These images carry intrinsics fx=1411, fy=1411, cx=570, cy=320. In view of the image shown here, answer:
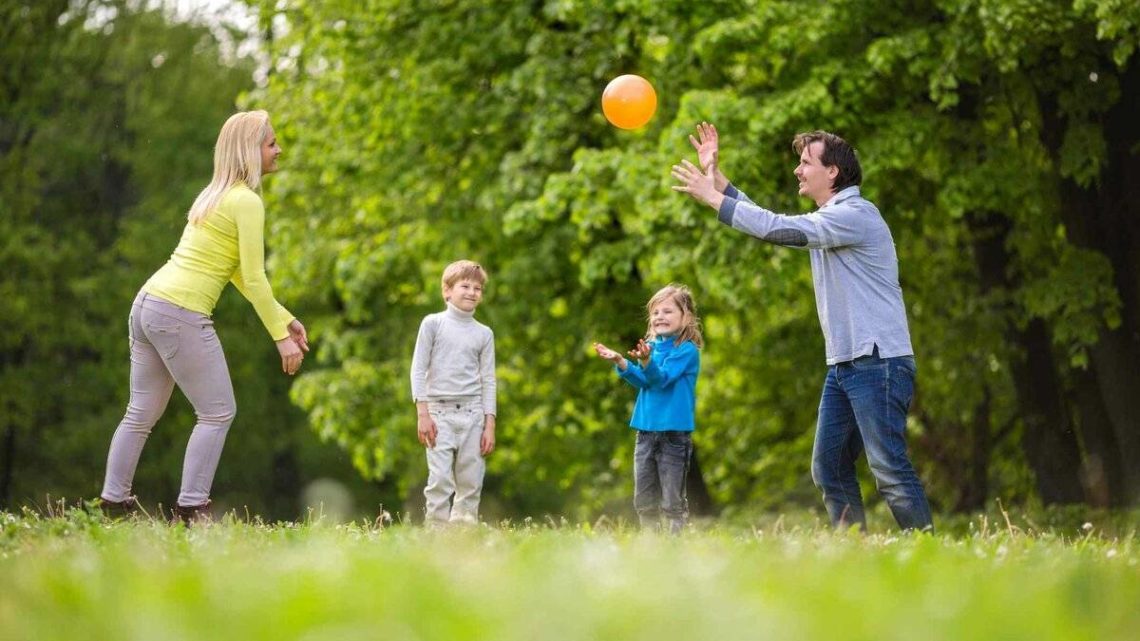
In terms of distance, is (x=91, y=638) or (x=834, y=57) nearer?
(x=91, y=638)

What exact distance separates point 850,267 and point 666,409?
149 cm

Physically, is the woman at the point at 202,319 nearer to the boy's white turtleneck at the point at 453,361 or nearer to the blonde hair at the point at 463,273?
the boy's white turtleneck at the point at 453,361

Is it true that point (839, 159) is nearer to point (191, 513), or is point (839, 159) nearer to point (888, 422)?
point (888, 422)

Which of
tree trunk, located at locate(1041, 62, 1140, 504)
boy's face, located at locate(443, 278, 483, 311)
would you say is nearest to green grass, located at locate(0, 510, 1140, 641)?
boy's face, located at locate(443, 278, 483, 311)

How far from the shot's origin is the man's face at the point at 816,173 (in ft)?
23.1

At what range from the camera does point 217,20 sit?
1060 inches

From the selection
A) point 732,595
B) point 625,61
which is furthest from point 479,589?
point 625,61

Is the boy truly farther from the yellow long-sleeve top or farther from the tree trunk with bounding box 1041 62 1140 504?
the tree trunk with bounding box 1041 62 1140 504

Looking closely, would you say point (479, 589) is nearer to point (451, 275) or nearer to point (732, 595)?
point (732, 595)

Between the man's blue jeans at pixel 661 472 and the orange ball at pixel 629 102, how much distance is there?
2.25m

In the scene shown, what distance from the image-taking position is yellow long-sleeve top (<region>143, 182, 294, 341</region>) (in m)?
6.91

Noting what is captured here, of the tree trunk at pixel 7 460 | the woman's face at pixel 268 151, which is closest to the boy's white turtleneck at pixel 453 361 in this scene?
the woman's face at pixel 268 151

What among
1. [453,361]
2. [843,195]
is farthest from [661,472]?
[843,195]

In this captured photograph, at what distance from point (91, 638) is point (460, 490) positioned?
519 cm
